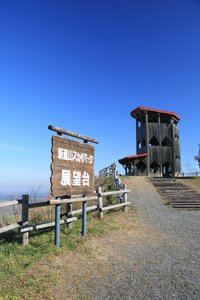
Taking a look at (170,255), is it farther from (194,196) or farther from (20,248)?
(194,196)

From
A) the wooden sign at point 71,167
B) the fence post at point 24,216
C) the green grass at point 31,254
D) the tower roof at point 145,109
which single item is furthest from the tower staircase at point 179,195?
the tower roof at point 145,109

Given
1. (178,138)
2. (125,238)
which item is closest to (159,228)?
(125,238)

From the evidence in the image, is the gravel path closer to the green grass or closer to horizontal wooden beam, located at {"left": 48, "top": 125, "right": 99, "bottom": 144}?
the green grass

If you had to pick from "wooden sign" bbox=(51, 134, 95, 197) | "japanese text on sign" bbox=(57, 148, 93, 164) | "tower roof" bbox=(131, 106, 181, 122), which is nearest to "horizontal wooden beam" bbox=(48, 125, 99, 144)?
"wooden sign" bbox=(51, 134, 95, 197)

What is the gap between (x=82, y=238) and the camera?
5.89 m

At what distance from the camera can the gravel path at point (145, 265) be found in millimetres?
3234

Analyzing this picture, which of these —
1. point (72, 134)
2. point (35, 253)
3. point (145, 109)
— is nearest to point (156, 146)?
point (145, 109)

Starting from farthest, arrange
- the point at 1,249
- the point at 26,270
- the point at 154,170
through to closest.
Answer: the point at 154,170
the point at 1,249
the point at 26,270

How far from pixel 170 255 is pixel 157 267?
0.88 meters

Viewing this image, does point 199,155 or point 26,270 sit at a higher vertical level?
point 199,155

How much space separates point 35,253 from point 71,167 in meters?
2.33

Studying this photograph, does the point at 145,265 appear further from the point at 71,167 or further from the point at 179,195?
the point at 179,195

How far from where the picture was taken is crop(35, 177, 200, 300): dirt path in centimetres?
324

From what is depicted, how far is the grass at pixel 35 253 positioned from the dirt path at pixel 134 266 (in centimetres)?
19
